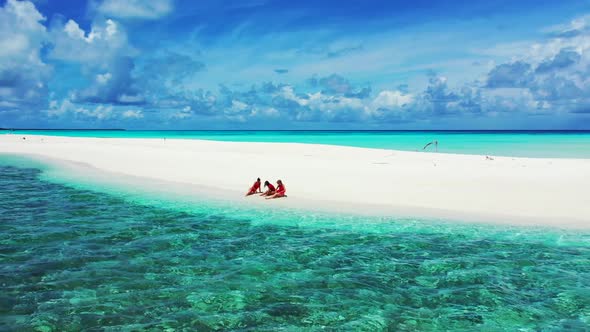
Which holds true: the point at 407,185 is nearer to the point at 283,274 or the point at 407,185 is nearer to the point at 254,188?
the point at 254,188

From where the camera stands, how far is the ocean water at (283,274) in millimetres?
7500

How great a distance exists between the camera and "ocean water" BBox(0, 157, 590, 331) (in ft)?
24.6

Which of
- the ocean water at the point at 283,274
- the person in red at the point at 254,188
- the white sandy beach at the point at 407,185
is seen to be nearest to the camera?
the ocean water at the point at 283,274

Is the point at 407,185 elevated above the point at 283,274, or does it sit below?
above

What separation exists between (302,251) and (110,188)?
14.3m

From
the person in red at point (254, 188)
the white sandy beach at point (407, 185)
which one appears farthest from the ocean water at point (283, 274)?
the person in red at point (254, 188)

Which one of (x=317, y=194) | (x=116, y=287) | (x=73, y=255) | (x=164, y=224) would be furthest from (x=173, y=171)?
(x=116, y=287)

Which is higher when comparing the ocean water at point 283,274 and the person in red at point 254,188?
the person in red at point 254,188

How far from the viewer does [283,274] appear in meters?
9.69

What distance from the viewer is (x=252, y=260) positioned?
35.0 ft

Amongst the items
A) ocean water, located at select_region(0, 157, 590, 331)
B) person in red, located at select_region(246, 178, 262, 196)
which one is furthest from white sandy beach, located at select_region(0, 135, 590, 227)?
ocean water, located at select_region(0, 157, 590, 331)

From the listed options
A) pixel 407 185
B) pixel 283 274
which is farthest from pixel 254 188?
pixel 283 274

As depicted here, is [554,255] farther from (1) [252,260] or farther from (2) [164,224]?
(2) [164,224]

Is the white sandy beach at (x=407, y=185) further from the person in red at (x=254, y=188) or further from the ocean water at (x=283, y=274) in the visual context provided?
the ocean water at (x=283, y=274)
